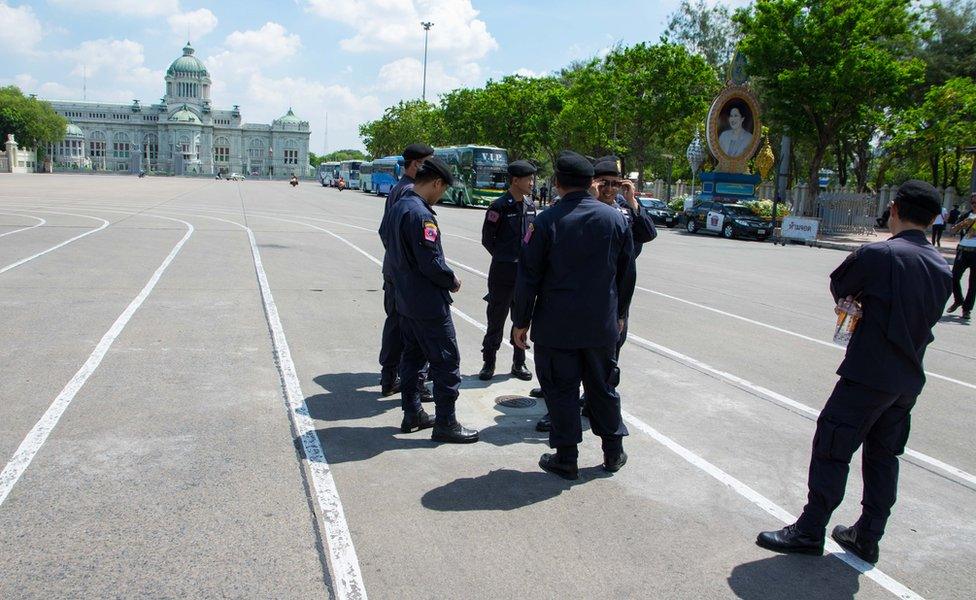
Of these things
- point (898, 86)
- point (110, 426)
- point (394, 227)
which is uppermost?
point (898, 86)

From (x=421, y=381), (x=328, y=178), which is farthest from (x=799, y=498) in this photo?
(x=328, y=178)

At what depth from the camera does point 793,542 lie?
148 inches

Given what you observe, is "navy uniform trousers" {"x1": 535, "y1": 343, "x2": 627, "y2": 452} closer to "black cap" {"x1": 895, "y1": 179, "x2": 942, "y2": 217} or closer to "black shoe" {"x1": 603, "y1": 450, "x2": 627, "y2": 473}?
"black shoe" {"x1": 603, "y1": 450, "x2": 627, "y2": 473}

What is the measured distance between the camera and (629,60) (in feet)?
142

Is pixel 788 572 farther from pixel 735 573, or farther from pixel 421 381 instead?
pixel 421 381

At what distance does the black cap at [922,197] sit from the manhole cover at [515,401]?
3200mm

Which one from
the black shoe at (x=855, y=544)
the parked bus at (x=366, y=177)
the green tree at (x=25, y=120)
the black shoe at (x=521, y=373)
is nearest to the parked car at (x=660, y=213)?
the black shoe at (x=521, y=373)

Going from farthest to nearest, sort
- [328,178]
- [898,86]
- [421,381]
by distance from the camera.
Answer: [328,178] → [898,86] → [421,381]

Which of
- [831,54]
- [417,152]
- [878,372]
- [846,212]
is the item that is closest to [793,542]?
[878,372]

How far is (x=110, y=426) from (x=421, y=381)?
217 centimetres

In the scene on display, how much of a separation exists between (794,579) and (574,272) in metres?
1.95

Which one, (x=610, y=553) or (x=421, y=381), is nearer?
(x=610, y=553)

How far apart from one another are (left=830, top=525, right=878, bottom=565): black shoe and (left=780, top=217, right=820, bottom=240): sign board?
28.1 metres

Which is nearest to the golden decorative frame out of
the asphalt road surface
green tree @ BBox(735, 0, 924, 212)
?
green tree @ BBox(735, 0, 924, 212)
